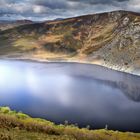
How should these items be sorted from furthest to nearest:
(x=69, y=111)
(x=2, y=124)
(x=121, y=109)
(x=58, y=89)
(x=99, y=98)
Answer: (x=58, y=89)
(x=99, y=98)
(x=121, y=109)
(x=69, y=111)
(x=2, y=124)

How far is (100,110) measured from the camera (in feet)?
413

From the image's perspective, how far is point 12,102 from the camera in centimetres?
13962

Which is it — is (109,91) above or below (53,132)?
above

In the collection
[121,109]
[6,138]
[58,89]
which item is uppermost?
[58,89]

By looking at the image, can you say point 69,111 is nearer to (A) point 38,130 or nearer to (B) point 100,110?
(B) point 100,110

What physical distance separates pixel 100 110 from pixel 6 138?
105425 mm

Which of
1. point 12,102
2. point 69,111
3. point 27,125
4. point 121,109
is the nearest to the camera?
point 27,125

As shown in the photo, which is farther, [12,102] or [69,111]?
[12,102]

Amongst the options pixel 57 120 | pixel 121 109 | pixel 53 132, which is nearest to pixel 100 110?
pixel 121 109

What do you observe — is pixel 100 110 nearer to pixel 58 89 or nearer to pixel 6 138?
pixel 58 89

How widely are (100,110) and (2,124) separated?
101299mm

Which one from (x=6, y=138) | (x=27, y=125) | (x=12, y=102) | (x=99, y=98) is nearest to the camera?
(x=6, y=138)

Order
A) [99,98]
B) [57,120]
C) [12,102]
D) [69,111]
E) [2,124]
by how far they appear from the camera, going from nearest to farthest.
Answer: [2,124]
[57,120]
[69,111]
[12,102]
[99,98]

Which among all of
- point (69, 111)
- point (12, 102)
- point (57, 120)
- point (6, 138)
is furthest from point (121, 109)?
point (6, 138)
